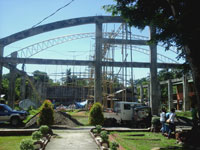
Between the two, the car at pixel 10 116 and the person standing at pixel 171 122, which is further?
the car at pixel 10 116

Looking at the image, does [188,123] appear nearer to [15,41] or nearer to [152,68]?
[152,68]

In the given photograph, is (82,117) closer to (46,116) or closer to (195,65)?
(46,116)

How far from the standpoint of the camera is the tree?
8211 mm

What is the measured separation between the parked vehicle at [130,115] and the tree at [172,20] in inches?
315

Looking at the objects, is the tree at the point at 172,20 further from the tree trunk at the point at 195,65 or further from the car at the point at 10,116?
the car at the point at 10,116

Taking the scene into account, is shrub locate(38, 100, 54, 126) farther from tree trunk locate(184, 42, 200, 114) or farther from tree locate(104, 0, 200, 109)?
tree trunk locate(184, 42, 200, 114)

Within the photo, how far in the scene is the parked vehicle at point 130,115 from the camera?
17.4 m

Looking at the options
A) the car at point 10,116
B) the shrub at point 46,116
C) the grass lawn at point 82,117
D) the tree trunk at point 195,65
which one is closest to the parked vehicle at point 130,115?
the grass lawn at point 82,117

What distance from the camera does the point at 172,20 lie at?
9.91 metres

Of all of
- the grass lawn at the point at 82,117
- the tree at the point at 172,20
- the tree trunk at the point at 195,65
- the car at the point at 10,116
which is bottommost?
the grass lawn at the point at 82,117

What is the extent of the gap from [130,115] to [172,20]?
10673 mm

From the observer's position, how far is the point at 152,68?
21.7m

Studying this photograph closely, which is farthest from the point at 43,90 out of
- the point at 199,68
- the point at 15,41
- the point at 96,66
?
the point at 199,68

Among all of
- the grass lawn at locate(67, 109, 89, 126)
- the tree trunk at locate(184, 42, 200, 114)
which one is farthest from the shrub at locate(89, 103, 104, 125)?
the tree trunk at locate(184, 42, 200, 114)
